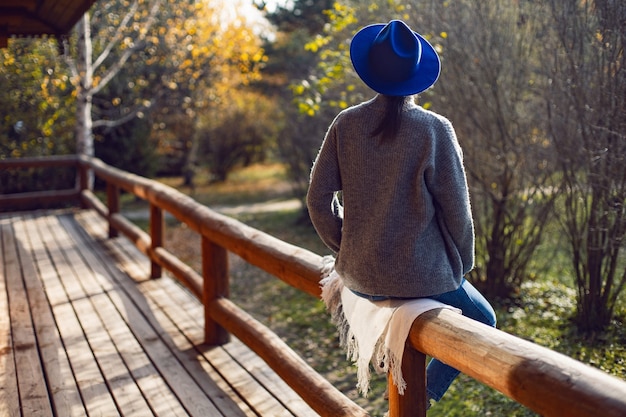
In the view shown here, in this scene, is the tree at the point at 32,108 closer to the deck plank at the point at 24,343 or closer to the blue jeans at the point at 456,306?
the deck plank at the point at 24,343

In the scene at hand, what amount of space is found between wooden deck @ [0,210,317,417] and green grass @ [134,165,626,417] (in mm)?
1349

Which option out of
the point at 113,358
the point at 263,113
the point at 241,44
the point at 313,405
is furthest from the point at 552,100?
the point at 263,113

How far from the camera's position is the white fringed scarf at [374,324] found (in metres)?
2.44

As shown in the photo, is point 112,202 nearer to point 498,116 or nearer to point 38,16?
point 38,16

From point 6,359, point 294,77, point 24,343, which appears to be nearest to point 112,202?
point 24,343

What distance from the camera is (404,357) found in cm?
249

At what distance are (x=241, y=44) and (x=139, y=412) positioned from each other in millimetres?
11649

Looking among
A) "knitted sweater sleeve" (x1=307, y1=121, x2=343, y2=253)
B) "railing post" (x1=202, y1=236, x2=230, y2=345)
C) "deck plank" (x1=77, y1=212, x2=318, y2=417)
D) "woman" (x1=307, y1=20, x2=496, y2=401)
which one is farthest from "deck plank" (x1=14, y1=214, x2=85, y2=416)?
"woman" (x1=307, y1=20, x2=496, y2=401)

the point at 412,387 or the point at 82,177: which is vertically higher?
the point at 412,387

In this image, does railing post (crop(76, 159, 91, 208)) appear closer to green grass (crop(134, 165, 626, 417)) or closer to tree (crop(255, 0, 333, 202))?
green grass (crop(134, 165, 626, 417))

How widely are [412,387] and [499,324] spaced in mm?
3820

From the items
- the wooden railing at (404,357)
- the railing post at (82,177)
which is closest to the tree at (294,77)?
the railing post at (82,177)

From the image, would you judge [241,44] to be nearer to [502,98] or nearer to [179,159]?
[179,159]

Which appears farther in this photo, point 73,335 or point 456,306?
point 73,335
